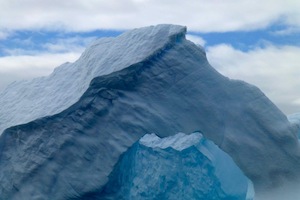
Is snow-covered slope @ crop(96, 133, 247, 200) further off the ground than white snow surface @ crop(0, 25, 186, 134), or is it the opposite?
white snow surface @ crop(0, 25, 186, 134)

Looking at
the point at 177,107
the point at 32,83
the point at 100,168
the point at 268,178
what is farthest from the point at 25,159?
the point at 268,178

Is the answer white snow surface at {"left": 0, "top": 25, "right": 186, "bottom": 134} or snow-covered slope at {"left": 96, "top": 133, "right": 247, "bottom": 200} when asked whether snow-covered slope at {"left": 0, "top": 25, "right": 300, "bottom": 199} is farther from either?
snow-covered slope at {"left": 96, "top": 133, "right": 247, "bottom": 200}

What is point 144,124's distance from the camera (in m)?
4.92

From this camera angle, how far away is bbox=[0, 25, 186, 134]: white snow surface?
495cm

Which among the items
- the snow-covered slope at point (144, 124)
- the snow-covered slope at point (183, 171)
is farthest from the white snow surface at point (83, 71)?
the snow-covered slope at point (183, 171)

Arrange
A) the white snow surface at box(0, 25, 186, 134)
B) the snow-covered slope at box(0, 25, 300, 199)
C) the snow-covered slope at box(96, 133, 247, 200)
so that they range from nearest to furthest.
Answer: the snow-covered slope at box(0, 25, 300, 199) < the white snow surface at box(0, 25, 186, 134) < the snow-covered slope at box(96, 133, 247, 200)

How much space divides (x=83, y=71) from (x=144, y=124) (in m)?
0.94

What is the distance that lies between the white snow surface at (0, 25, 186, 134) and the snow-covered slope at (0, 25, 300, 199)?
0.02 meters

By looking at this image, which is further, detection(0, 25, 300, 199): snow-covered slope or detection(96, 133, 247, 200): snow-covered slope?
detection(96, 133, 247, 200): snow-covered slope

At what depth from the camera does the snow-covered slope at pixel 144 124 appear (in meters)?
4.83

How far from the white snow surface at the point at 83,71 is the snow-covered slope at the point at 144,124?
0.06 ft

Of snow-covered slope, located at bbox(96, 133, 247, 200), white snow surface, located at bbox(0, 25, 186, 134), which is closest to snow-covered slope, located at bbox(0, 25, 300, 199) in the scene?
white snow surface, located at bbox(0, 25, 186, 134)

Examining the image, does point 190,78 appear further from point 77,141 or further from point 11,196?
point 11,196

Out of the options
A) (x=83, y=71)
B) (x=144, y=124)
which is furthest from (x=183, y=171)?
(x=83, y=71)
